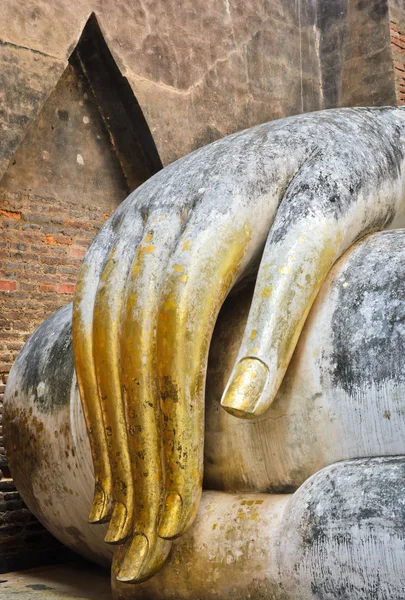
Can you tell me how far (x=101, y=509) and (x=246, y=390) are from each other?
651 millimetres

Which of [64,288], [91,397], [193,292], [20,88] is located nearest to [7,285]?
[64,288]

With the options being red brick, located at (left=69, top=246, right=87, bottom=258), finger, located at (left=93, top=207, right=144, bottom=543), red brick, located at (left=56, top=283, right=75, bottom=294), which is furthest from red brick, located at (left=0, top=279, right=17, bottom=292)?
finger, located at (left=93, top=207, right=144, bottom=543)

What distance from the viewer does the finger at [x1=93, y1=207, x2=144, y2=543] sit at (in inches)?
95.5

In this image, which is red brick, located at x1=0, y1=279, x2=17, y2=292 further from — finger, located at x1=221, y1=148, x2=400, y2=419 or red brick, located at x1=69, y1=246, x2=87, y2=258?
finger, located at x1=221, y1=148, x2=400, y2=419

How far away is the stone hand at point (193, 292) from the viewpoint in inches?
91.8

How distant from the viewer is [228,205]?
2.48m

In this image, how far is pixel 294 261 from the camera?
2.33 metres

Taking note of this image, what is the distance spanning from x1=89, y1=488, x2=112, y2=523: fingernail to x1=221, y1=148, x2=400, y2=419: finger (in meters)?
0.58

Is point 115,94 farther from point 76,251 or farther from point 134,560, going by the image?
point 134,560

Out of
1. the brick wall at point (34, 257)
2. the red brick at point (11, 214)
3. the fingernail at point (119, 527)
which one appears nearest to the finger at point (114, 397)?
the fingernail at point (119, 527)

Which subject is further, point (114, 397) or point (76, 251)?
point (76, 251)

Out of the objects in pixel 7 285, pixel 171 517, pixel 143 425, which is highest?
pixel 7 285

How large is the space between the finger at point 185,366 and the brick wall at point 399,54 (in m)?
4.13

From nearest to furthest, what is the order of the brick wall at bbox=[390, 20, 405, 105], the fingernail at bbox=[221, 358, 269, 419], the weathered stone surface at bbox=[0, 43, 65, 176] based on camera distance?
the fingernail at bbox=[221, 358, 269, 419]
the weathered stone surface at bbox=[0, 43, 65, 176]
the brick wall at bbox=[390, 20, 405, 105]
